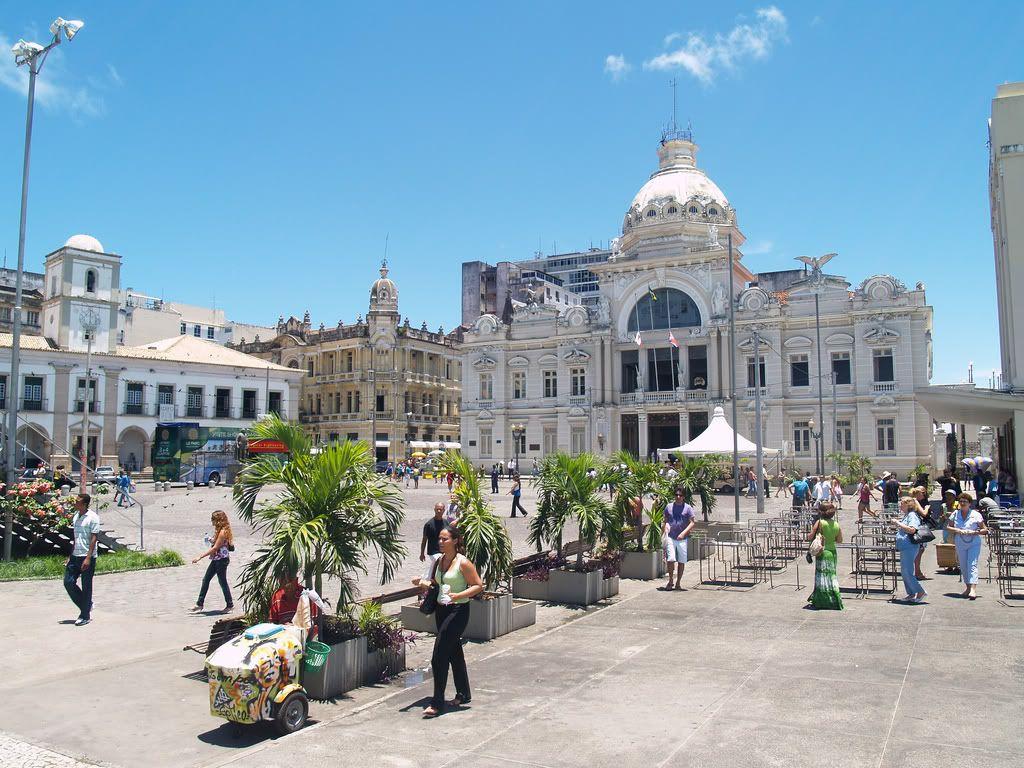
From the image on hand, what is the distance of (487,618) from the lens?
1042 cm

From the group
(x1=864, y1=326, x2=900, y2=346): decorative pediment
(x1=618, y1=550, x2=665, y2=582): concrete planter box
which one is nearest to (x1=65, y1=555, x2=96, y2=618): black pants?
(x1=618, y1=550, x2=665, y2=582): concrete planter box

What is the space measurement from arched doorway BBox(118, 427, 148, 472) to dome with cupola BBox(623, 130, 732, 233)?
37.4 metres

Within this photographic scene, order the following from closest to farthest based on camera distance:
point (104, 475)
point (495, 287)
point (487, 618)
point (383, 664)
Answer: point (383, 664)
point (487, 618)
point (104, 475)
point (495, 287)

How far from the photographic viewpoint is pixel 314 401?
73562 millimetres

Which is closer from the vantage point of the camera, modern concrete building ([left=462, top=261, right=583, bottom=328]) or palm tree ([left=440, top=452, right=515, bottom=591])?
palm tree ([left=440, top=452, right=515, bottom=591])

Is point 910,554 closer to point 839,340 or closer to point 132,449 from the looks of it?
point 839,340

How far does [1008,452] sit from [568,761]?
28768mm

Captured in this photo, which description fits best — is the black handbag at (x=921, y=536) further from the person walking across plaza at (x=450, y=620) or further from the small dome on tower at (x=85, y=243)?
the small dome on tower at (x=85, y=243)

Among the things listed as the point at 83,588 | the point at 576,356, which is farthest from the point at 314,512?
the point at 576,356

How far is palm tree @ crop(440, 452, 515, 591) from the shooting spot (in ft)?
33.6

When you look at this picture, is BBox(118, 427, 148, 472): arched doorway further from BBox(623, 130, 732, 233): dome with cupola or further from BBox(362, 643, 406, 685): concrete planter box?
BBox(362, 643, 406, 685): concrete planter box

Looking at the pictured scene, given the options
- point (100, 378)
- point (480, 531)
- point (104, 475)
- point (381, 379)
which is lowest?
point (480, 531)

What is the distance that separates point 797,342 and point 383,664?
45.8 m

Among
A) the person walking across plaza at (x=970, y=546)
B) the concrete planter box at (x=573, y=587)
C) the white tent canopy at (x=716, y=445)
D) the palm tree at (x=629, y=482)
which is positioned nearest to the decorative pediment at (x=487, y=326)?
the white tent canopy at (x=716, y=445)
